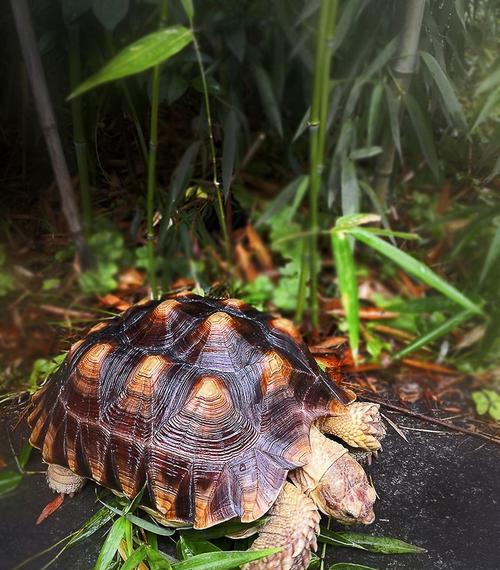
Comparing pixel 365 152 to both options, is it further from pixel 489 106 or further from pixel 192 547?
pixel 192 547

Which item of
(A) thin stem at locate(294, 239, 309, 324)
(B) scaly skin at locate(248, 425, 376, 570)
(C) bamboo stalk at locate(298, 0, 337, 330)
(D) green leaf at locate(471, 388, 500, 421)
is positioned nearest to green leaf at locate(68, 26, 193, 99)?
(C) bamboo stalk at locate(298, 0, 337, 330)

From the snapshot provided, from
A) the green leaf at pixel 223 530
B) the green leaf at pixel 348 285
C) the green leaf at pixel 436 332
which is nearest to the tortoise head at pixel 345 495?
the green leaf at pixel 223 530

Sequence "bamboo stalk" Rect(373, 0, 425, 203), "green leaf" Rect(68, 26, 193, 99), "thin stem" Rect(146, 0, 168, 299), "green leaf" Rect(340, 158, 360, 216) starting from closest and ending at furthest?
"green leaf" Rect(68, 26, 193, 99) → "thin stem" Rect(146, 0, 168, 299) → "bamboo stalk" Rect(373, 0, 425, 203) → "green leaf" Rect(340, 158, 360, 216)

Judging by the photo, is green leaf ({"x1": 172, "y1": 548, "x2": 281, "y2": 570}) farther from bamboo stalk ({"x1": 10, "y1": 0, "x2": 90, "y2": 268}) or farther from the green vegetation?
bamboo stalk ({"x1": 10, "y1": 0, "x2": 90, "y2": 268})

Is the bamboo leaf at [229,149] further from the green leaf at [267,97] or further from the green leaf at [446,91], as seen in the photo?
the green leaf at [446,91]

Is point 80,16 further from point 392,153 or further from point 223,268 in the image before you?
point 392,153

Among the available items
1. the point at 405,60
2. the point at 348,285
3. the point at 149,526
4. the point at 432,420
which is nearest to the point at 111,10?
the point at 348,285

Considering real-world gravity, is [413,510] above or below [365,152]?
below
